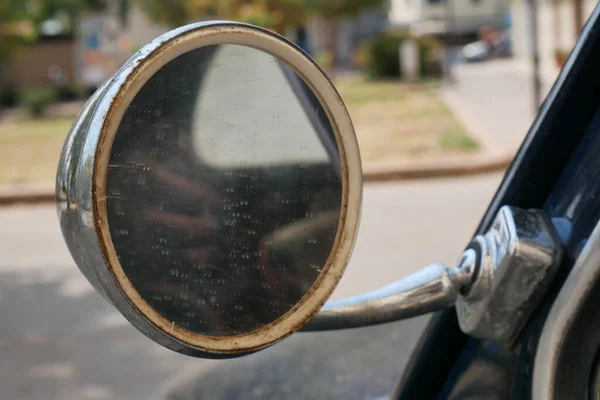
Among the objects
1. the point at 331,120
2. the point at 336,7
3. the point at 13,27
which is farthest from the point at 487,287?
the point at 336,7

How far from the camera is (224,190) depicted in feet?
2.55

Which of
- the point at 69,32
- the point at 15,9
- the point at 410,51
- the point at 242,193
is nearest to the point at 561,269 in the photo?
the point at 242,193

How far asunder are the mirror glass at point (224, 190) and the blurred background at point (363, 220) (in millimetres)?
643

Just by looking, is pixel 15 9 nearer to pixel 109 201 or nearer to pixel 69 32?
pixel 69 32

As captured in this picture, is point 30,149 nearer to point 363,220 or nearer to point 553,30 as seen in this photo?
point 363,220

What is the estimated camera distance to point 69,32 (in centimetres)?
2591

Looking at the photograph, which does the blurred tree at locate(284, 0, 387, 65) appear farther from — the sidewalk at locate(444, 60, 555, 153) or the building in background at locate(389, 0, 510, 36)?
the sidewalk at locate(444, 60, 555, 153)

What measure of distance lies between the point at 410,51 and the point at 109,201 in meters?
16.6

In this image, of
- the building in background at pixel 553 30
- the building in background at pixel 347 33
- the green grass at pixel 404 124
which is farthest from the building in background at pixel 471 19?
the green grass at pixel 404 124

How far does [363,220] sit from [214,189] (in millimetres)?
5641

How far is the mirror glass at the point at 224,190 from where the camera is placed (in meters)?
0.72

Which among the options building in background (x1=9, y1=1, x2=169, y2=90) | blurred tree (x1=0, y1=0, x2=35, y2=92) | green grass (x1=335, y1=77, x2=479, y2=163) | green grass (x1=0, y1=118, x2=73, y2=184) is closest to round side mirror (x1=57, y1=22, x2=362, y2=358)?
green grass (x1=335, y1=77, x2=479, y2=163)

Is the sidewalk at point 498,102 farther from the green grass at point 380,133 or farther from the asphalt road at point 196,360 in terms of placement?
the asphalt road at point 196,360

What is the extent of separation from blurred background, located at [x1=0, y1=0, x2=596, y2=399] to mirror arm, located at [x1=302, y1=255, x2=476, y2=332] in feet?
1.69
